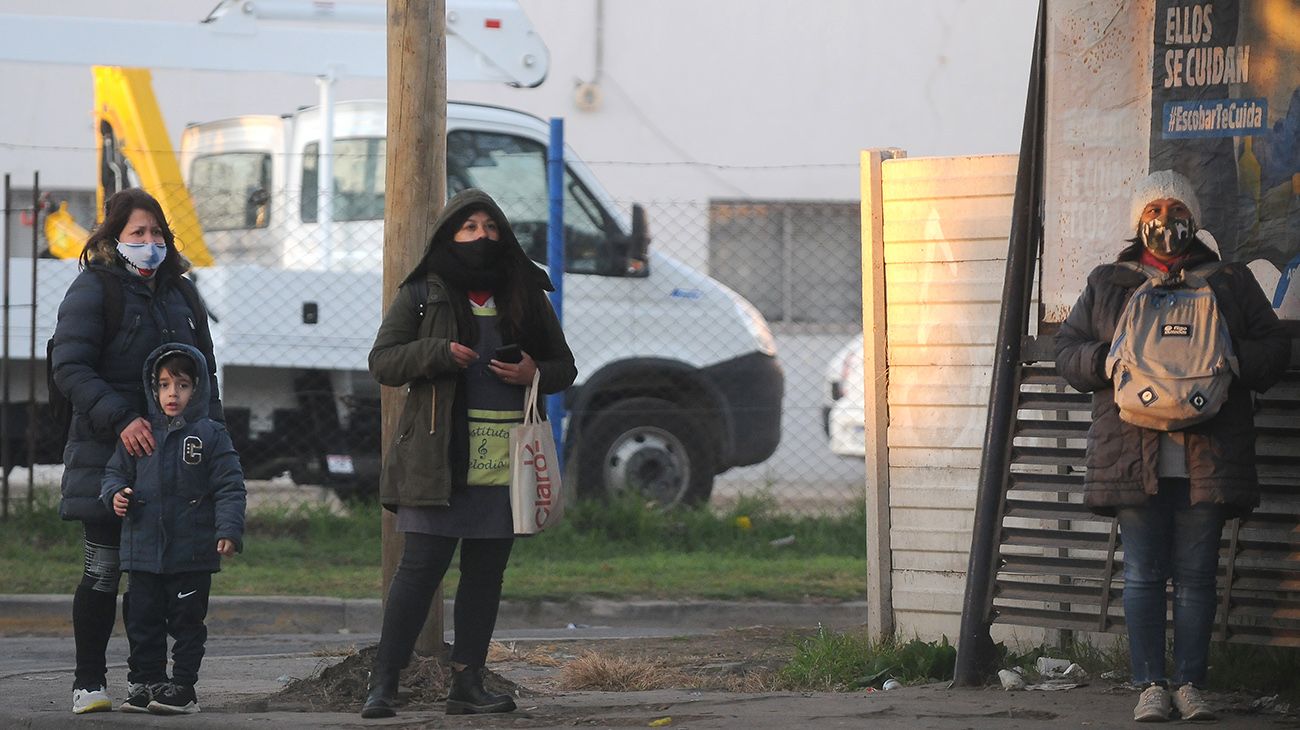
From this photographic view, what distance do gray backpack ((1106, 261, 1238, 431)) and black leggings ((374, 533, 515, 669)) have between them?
1928 millimetres

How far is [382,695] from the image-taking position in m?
5.58

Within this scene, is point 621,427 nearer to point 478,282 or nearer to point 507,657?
point 507,657

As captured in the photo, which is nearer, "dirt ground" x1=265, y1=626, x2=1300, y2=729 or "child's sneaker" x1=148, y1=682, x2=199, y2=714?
"dirt ground" x1=265, y1=626, x2=1300, y2=729

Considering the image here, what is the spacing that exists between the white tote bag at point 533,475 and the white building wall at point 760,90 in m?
12.1

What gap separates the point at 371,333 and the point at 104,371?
6008mm

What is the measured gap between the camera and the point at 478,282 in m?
5.66

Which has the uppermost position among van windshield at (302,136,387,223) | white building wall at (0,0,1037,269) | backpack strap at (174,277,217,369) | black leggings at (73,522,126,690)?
white building wall at (0,0,1037,269)

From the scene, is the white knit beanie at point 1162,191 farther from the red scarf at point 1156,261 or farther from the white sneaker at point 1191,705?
the white sneaker at point 1191,705

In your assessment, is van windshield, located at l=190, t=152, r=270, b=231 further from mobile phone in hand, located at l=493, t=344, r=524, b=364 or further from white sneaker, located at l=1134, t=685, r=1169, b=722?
white sneaker, located at l=1134, t=685, r=1169, b=722

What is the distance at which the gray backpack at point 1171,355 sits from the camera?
5.20 m

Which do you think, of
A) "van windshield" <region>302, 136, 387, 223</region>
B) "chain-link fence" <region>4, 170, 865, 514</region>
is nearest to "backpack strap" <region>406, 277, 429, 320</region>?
"chain-link fence" <region>4, 170, 865, 514</region>

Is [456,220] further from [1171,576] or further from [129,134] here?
[129,134]

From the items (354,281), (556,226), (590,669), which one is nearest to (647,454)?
(556,226)

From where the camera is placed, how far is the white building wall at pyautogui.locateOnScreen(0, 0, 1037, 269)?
58.9ft
